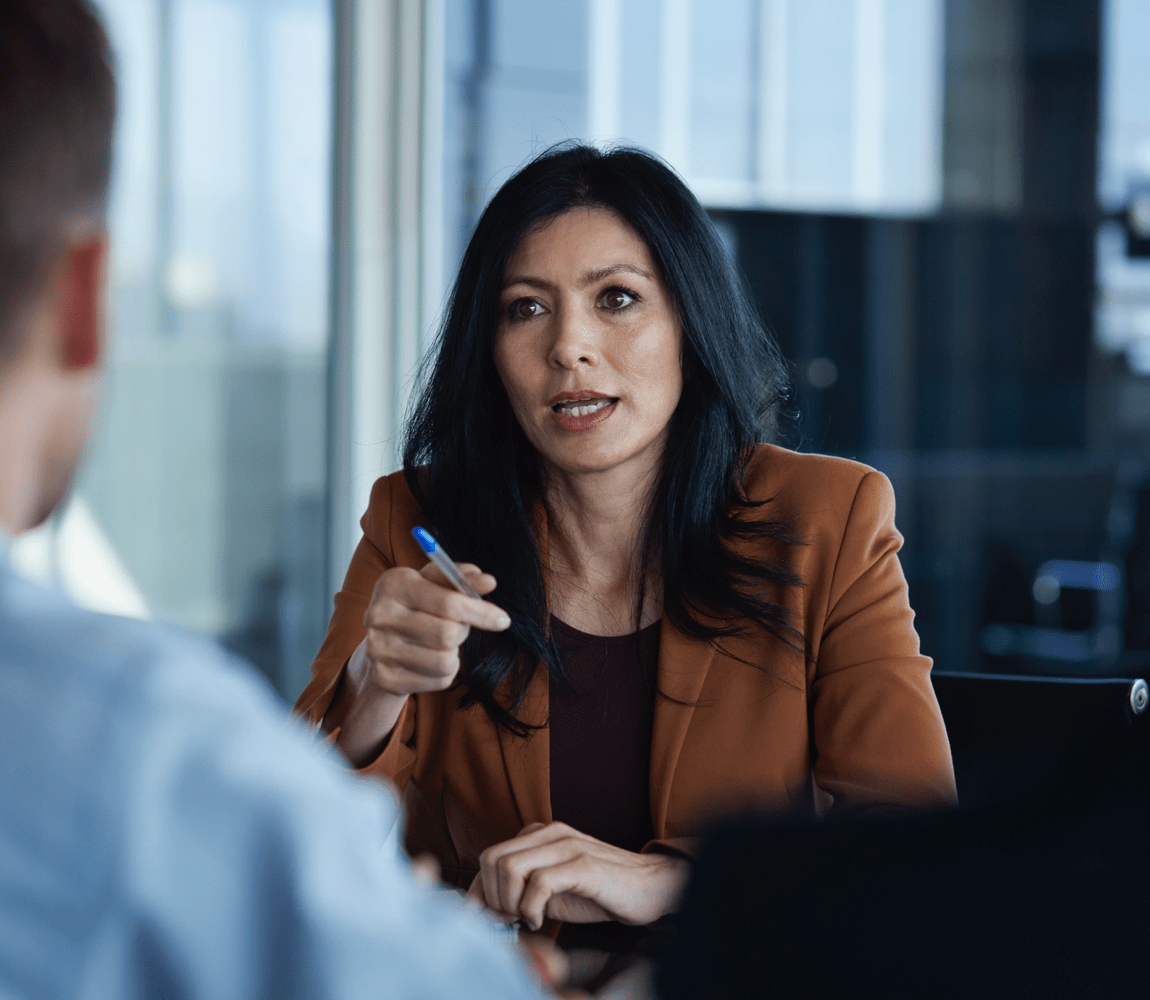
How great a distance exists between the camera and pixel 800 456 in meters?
1.71

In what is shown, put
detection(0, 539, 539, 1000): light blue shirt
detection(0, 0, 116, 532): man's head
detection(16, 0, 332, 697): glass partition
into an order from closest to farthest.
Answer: detection(0, 539, 539, 1000): light blue shirt → detection(0, 0, 116, 532): man's head → detection(16, 0, 332, 697): glass partition

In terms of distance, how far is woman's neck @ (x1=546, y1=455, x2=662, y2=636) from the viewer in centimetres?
166

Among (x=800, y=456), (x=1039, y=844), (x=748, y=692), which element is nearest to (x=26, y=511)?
(x=1039, y=844)

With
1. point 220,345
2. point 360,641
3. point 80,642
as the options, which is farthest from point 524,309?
point 220,345

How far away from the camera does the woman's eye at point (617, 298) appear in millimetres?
1588

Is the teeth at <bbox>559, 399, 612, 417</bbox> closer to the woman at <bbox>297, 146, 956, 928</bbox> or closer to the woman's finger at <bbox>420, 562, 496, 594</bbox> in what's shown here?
the woman at <bbox>297, 146, 956, 928</bbox>

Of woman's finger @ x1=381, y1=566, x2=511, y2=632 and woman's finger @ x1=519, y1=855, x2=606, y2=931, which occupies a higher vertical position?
woman's finger @ x1=381, y1=566, x2=511, y2=632

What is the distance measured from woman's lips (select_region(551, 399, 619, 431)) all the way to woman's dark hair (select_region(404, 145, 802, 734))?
17cm

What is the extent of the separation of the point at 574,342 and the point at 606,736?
56 centimetres

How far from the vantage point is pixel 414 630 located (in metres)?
1.23

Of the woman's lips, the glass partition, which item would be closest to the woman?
the woman's lips

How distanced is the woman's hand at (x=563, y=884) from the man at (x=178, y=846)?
27.9 inches

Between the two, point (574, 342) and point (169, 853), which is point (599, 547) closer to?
point (574, 342)

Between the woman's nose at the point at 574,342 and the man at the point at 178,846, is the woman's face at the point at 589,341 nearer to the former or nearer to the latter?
the woman's nose at the point at 574,342
